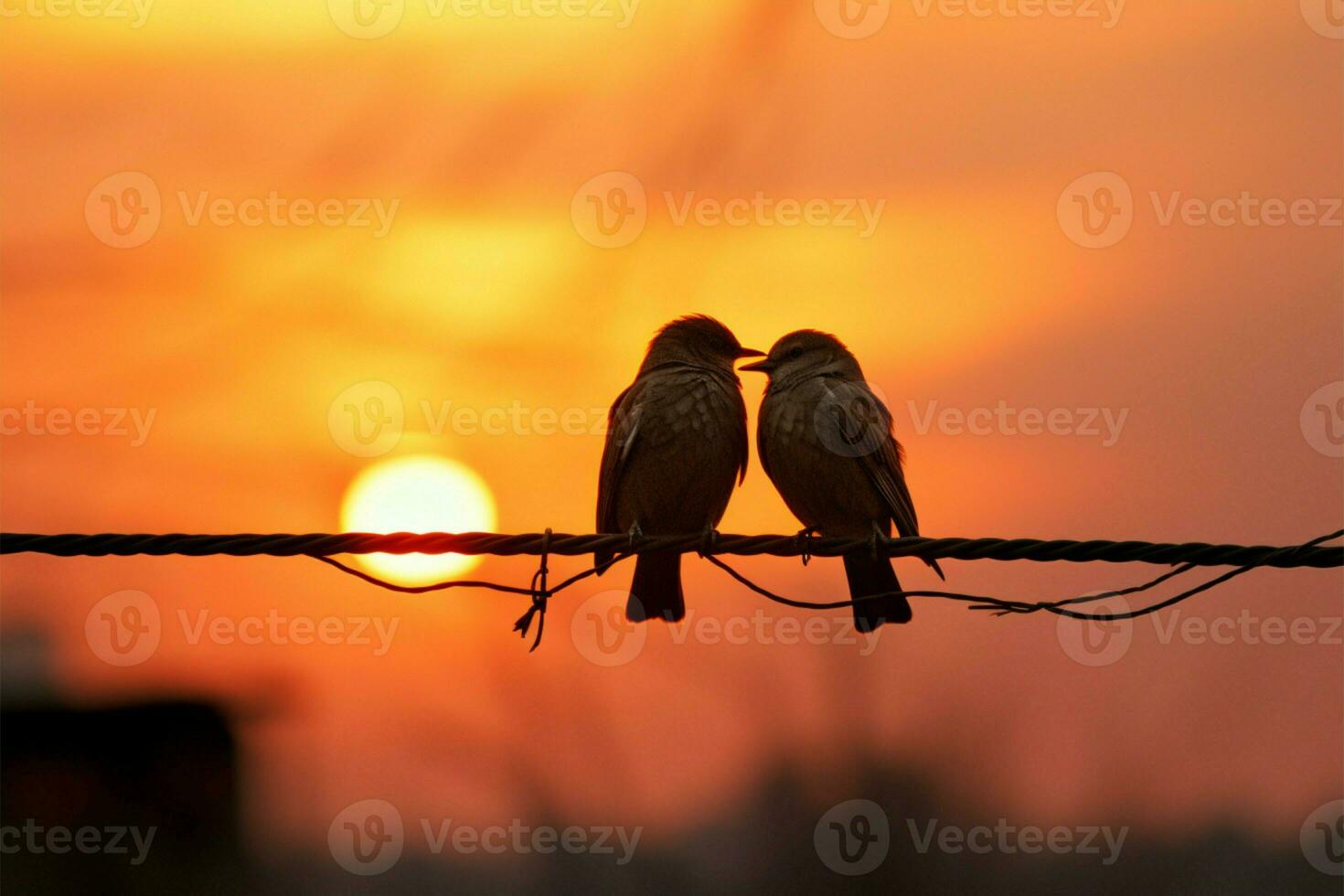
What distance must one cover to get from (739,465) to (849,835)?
758 centimetres

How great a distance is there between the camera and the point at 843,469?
7031mm

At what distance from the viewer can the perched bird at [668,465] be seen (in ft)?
23.2

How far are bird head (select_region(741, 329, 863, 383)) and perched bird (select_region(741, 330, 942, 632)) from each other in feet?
0.25

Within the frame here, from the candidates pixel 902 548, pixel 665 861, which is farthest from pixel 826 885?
pixel 902 548

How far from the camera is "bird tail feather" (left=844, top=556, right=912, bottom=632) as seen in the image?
272 inches

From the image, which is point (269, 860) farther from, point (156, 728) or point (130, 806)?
point (156, 728)

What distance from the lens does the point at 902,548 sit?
15.9 ft

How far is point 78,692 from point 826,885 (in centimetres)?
2211

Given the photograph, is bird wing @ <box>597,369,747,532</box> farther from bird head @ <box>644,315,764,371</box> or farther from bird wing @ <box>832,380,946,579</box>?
bird wing @ <box>832,380,946,579</box>
